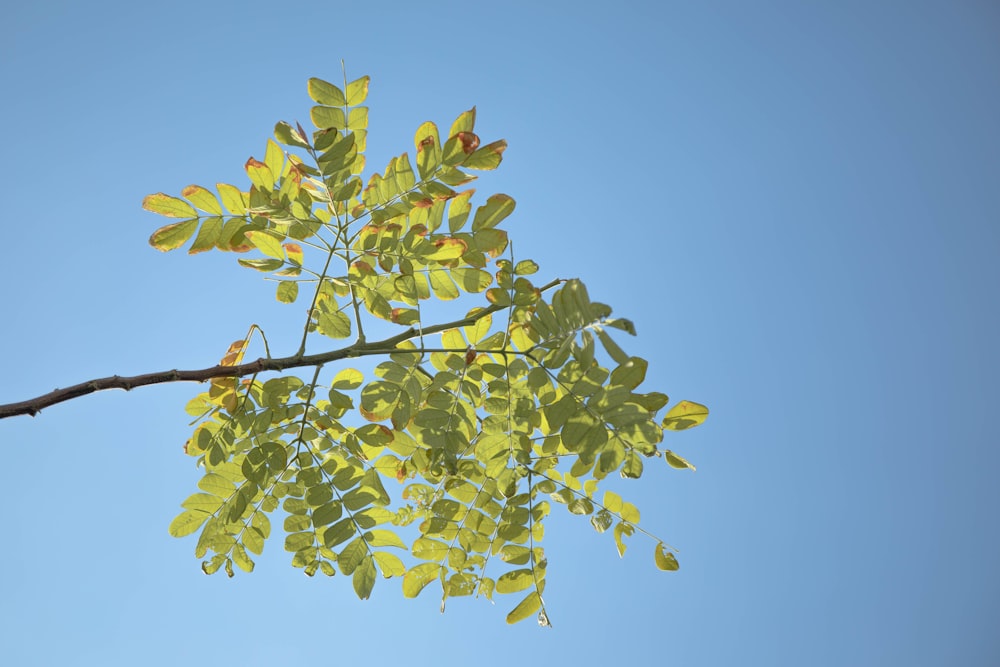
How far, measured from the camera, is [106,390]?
1.28m

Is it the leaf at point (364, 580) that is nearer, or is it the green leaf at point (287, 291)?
the leaf at point (364, 580)

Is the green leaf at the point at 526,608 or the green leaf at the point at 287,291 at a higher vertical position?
the green leaf at the point at 287,291

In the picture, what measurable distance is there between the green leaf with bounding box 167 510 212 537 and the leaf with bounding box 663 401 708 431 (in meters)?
1.03

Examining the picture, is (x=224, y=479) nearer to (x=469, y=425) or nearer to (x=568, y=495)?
(x=469, y=425)

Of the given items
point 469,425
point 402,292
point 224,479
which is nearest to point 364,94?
point 402,292

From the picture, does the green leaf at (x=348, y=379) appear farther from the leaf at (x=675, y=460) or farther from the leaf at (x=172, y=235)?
the leaf at (x=675, y=460)

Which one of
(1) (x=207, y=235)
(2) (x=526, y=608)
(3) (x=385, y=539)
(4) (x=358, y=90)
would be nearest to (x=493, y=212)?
(4) (x=358, y=90)

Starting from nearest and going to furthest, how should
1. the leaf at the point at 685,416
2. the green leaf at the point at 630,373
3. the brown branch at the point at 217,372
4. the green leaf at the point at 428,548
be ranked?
the brown branch at the point at 217,372 < the green leaf at the point at 630,373 < the leaf at the point at 685,416 < the green leaf at the point at 428,548

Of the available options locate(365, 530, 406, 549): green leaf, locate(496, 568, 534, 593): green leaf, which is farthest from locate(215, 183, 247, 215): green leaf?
locate(496, 568, 534, 593): green leaf

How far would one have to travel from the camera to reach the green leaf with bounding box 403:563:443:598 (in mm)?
1644

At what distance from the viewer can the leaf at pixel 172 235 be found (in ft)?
5.10

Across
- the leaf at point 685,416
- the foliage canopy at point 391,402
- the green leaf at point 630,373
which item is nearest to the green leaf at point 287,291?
the foliage canopy at point 391,402

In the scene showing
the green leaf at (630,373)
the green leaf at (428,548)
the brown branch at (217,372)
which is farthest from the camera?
the green leaf at (428,548)

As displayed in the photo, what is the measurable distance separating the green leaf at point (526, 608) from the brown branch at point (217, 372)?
2.06 feet
